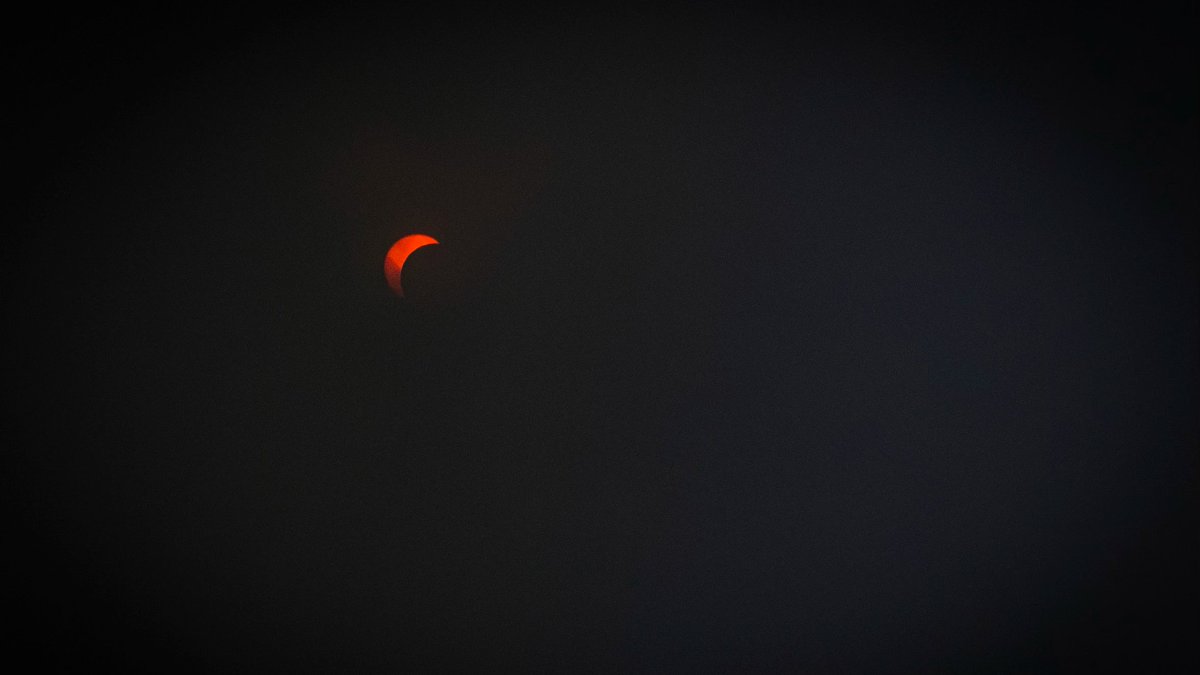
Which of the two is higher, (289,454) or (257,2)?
(257,2)

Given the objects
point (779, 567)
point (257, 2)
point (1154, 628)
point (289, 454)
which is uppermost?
point (257, 2)

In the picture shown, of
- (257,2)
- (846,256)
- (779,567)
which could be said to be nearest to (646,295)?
(846,256)

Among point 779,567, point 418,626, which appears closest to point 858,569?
point 779,567

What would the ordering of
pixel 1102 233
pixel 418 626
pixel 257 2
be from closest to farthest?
pixel 257 2 < pixel 1102 233 < pixel 418 626

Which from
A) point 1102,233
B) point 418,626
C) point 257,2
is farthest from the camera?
point 418,626

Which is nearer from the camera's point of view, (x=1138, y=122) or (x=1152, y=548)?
(x=1138, y=122)

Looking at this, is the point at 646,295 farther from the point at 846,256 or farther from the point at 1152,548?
the point at 1152,548

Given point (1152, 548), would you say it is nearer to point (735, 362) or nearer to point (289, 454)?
point (735, 362)
